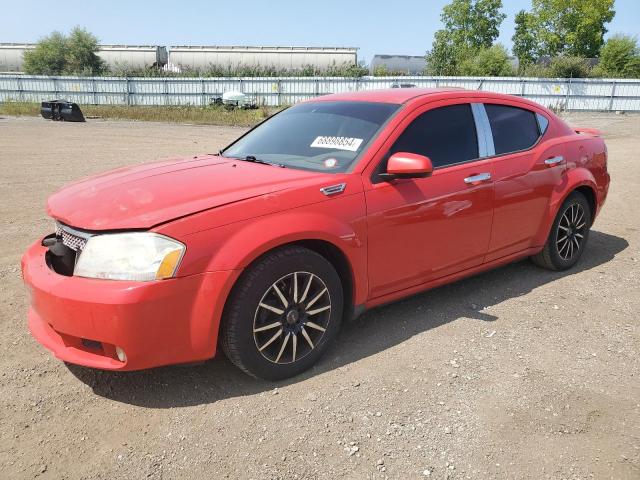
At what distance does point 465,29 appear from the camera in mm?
66438

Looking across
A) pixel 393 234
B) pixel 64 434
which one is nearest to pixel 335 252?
pixel 393 234

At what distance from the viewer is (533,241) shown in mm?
4590

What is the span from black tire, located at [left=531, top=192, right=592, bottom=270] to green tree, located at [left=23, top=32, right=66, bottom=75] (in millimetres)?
57407

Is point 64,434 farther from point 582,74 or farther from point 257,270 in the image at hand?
point 582,74

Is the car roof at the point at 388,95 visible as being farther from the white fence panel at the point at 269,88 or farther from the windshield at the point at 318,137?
the white fence panel at the point at 269,88

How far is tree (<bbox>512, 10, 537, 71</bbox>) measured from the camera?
62.2 metres

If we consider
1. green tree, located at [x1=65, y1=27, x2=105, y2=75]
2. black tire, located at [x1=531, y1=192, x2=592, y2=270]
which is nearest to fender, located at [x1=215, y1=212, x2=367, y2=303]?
black tire, located at [x1=531, y1=192, x2=592, y2=270]

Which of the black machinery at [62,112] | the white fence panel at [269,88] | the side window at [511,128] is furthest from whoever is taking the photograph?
the white fence panel at [269,88]

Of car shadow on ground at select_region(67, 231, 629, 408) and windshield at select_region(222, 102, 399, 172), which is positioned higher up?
windshield at select_region(222, 102, 399, 172)

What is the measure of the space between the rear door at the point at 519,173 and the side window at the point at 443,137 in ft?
0.87

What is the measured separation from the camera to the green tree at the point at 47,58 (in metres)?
52.8

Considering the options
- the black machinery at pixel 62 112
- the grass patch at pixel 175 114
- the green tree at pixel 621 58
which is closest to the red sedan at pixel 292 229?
the grass patch at pixel 175 114

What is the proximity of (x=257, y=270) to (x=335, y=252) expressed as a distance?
1.90ft

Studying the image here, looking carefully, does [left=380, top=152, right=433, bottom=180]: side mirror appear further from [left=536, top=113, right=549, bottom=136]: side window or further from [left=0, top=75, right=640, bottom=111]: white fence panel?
[left=0, top=75, right=640, bottom=111]: white fence panel
